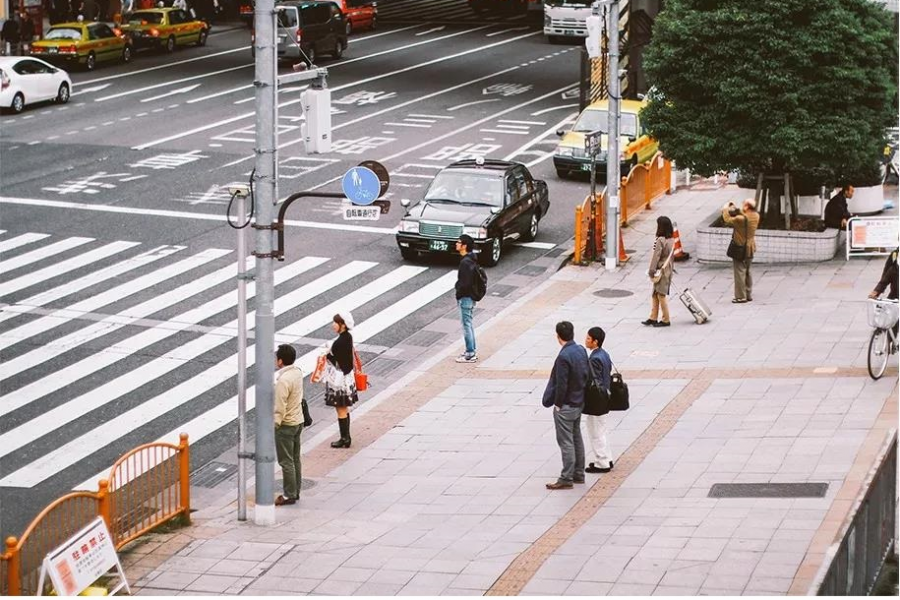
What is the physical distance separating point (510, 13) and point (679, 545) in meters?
55.7

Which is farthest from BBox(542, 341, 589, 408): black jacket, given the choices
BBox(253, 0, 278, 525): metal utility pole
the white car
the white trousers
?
the white car

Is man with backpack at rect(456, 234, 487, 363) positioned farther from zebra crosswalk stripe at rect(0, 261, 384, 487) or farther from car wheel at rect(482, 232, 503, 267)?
car wheel at rect(482, 232, 503, 267)

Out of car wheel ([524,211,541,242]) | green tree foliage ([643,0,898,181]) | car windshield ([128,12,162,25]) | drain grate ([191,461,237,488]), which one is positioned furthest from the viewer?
car windshield ([128,12,162,25])

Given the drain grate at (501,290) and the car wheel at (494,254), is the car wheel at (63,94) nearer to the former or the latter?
the car wheel at (494,254)

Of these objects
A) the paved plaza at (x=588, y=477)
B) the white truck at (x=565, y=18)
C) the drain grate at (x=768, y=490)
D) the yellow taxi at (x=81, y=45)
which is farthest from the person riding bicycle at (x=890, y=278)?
the white truck at (x=565, y=18)

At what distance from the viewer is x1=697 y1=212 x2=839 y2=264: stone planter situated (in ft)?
89.6

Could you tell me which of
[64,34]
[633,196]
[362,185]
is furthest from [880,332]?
[64,34]

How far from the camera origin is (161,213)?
3066cm

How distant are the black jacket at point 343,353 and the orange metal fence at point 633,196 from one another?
9.95 metres

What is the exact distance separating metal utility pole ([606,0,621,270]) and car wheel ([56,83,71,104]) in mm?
20866

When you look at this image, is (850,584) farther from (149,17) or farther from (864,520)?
(149,17)

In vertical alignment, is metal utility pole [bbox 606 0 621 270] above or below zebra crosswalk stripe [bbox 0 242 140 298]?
above

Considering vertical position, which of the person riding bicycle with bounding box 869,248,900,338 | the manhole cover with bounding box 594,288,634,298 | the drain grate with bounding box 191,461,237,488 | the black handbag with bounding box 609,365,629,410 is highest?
the person riding bicycle with bounding box 869,248,900,338

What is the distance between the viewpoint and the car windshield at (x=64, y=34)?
49.4 m
